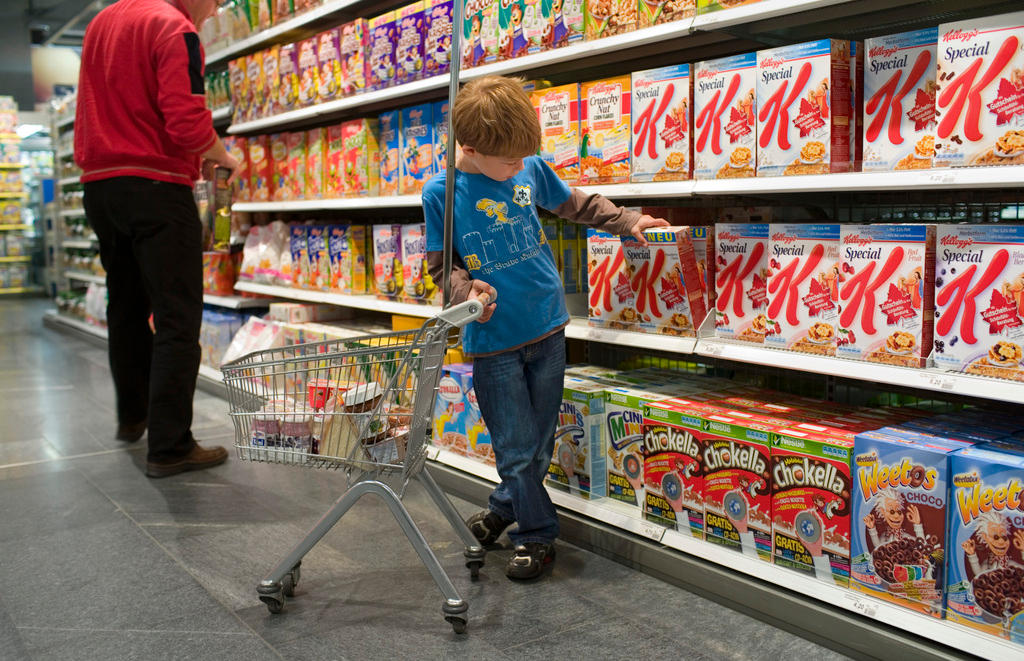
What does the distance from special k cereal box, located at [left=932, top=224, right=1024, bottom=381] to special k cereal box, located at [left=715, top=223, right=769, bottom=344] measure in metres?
0.46

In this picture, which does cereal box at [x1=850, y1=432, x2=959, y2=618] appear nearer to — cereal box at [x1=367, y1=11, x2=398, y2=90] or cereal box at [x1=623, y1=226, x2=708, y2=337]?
cereal box at [x1=623, y1=226, x2=708, y2=337]

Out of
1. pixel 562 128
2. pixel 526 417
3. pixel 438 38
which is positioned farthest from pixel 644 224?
pixel 438 38

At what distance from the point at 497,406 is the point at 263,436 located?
0.63 meters

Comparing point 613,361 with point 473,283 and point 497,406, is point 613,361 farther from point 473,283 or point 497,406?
point 473,283

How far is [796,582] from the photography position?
6.86 feet

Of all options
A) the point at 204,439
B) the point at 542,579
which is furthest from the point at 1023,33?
the point at 204,439

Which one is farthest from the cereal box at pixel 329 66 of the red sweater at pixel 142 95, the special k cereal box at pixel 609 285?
the special k cereal box at pixel 609 285

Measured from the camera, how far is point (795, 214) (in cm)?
270

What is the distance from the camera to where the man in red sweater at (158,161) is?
3.38m

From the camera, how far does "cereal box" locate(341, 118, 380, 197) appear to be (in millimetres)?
3852

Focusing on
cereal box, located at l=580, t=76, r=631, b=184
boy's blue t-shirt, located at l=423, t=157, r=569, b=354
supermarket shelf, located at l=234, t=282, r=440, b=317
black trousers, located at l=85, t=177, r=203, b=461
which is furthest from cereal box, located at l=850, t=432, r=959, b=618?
black trousers, located at l=85, t=177, r=203, b=461

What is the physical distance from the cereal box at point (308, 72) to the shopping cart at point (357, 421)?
2248mm

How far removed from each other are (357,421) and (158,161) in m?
1.86

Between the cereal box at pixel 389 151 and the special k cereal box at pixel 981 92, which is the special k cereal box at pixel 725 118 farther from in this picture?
the cereal box at pixel 389 151
